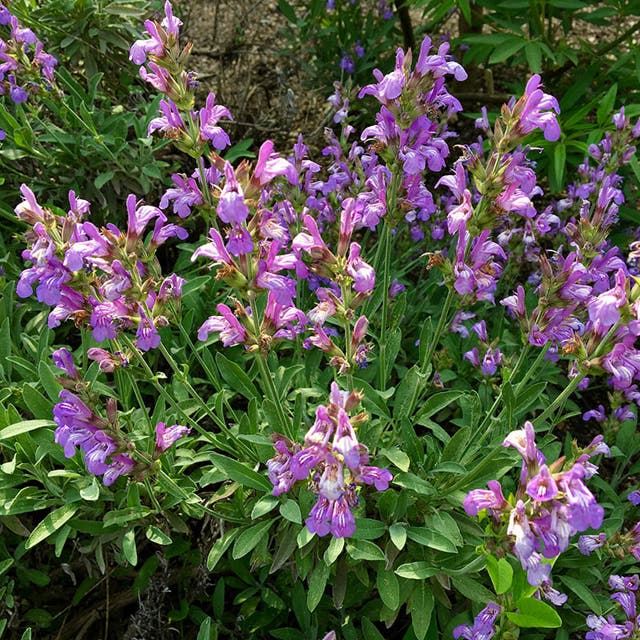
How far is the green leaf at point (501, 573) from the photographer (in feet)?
5.61

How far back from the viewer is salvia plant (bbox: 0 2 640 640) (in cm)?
191

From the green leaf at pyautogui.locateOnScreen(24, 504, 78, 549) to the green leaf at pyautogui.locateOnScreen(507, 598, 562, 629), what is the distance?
159 cm

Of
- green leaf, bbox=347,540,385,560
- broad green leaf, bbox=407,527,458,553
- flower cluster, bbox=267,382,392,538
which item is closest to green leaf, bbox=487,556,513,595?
flower cluster, bbox=267,382,392,538

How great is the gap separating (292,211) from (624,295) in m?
1.49

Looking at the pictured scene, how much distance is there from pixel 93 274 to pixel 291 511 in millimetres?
1019

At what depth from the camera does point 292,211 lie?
290 cm

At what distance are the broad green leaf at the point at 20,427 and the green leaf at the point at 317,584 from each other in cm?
113

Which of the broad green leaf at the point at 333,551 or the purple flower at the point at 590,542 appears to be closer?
the broad green leaf at the point at 333,551

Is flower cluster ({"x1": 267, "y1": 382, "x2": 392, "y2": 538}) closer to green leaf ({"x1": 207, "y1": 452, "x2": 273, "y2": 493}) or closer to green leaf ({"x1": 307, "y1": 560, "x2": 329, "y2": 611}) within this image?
green leaf ({"x1": 207, "y1": 452, "x2": 273, "y2": 493})

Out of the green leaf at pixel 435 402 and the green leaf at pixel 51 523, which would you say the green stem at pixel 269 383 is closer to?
the green leaf at pixel 435 402

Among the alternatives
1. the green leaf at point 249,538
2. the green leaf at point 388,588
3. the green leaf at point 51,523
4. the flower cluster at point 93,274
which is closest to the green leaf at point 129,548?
the green leaf at point 51,523

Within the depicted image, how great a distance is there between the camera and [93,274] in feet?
6.88

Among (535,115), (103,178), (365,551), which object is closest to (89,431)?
(365,551)

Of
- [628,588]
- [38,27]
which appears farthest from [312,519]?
[38,27]
